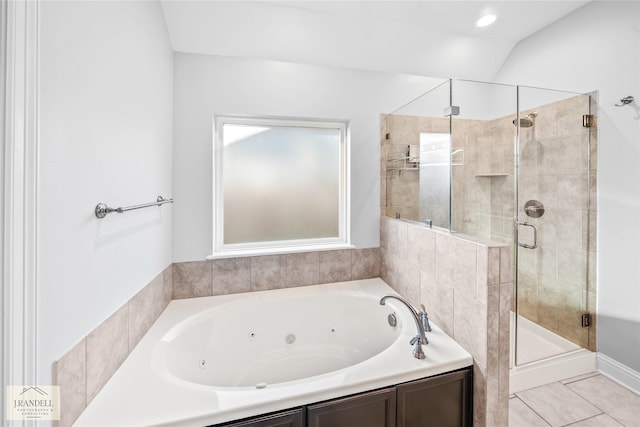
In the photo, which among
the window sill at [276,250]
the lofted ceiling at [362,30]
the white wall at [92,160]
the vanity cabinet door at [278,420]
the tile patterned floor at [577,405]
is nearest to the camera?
the white wall at [92,160]

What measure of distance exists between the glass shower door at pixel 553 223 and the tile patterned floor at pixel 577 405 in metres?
0.22

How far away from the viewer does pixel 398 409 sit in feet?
4.11

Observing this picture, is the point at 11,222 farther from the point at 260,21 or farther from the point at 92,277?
the point at 260,21

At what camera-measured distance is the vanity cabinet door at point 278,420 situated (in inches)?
42.3

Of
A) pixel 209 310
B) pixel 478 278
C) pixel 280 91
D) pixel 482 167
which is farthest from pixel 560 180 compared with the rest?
pixel 209 310

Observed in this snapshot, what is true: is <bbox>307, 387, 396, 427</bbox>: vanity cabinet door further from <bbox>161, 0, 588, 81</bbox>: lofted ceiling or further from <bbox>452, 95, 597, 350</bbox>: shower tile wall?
<bbox>161, 0, 588, 81</bbox>: lofted ceiling

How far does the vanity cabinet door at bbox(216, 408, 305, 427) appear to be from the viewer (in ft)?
3.52

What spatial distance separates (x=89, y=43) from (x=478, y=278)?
197 cm

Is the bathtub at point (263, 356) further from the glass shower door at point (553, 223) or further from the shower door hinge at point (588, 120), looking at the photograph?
the shower door hinge at point (588, 120)

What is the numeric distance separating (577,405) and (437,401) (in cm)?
115

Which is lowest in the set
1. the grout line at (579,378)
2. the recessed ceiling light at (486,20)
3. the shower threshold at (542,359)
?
the grout line at (579,378)

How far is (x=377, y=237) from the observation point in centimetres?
250

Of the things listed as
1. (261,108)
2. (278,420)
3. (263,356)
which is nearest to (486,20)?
(261,108)

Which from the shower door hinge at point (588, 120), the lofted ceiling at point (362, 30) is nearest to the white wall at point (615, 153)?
the shower door hinge at point (588, 120)
